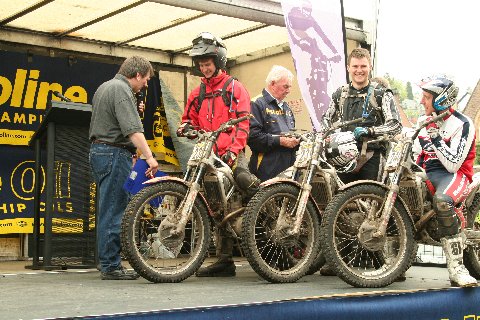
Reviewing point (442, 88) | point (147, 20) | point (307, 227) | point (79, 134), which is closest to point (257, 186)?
point (307, 227)

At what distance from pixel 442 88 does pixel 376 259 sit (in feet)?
3.43

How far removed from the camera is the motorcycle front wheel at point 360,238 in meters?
3.93

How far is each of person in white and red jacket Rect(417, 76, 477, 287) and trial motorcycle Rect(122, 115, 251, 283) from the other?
1.07m

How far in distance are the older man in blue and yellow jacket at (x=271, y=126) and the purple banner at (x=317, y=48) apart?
3.13 ft

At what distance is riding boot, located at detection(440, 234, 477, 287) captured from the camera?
12.3 feet

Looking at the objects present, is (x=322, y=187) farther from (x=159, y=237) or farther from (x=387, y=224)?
(x=159, y=237)

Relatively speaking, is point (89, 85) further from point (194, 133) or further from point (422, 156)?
point (422, 156)

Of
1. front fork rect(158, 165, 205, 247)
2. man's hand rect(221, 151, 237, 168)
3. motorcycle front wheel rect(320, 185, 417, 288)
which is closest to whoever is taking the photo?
motorcycle front wheel rect(320, 185, 417, 288)

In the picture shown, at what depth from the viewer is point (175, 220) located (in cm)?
409

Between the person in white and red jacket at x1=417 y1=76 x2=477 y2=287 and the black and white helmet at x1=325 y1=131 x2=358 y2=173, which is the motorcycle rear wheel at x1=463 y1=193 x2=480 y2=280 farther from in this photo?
the black and white helmet at x1=325 y1=131 x2=358 y2=173

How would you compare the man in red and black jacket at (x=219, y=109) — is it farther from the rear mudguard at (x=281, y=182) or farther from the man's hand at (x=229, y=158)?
the rear mudguard at (x=281, y=182)

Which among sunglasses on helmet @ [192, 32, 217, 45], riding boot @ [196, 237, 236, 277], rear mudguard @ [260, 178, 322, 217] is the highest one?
sunglasses on helmet @ [192, 32, 217, 45]

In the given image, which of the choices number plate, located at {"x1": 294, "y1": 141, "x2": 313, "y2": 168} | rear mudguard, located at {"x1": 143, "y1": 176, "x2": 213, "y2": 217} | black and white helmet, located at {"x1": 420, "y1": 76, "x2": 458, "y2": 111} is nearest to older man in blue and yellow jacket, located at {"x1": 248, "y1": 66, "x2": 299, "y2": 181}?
number plate, located at {"x1": 294, "y1": 141, "x2": 313, "y2": 168}

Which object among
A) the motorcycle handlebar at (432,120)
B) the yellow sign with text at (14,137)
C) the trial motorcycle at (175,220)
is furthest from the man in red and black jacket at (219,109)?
the yellow sign with text at (14,137)
